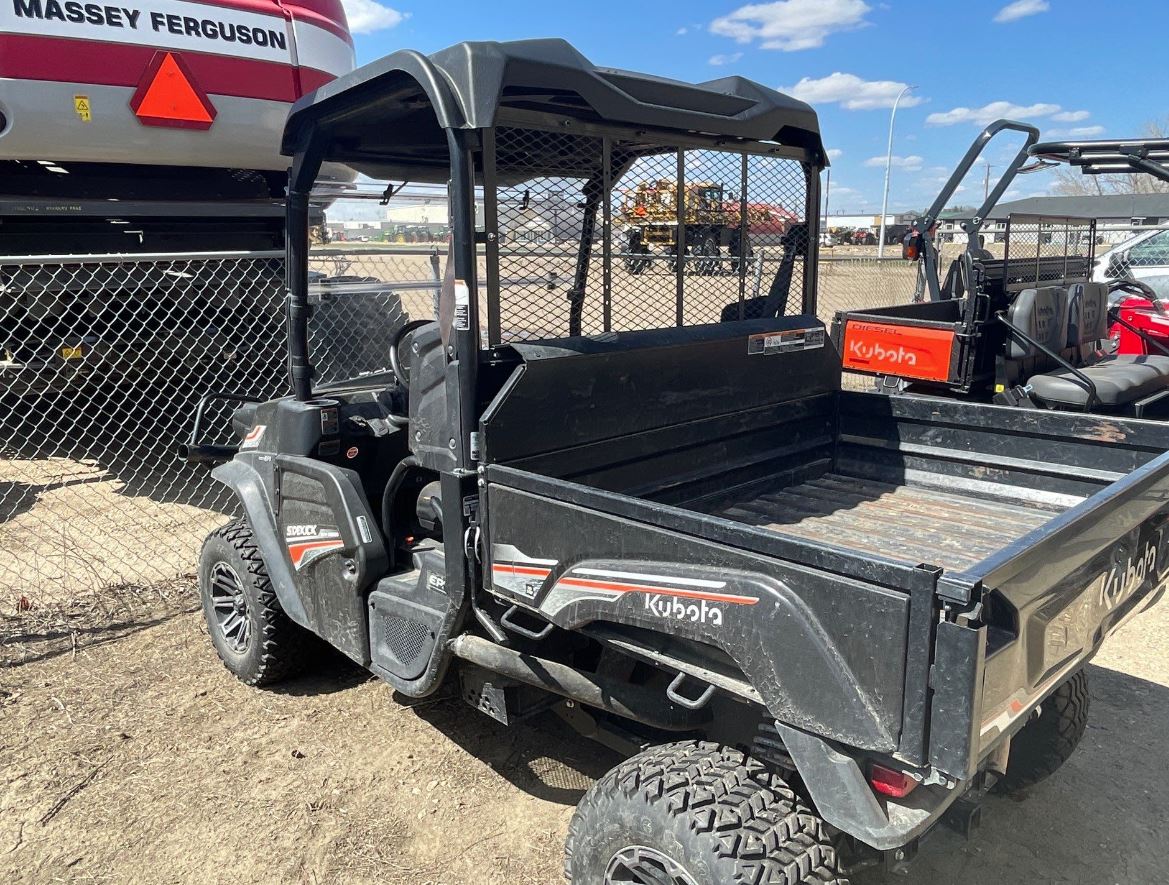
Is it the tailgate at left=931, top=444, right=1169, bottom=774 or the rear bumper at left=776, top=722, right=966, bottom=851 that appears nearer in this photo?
the tailgate at left=931, top=444, right=1169, bottom=774

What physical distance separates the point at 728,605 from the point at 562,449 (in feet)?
2.98

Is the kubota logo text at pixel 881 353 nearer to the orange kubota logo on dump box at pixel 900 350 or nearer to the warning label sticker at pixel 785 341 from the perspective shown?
the orange kubota logo on dump box at pixel 900 350

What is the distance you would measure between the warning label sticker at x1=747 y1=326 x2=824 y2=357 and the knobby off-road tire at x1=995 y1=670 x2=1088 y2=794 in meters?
1.45

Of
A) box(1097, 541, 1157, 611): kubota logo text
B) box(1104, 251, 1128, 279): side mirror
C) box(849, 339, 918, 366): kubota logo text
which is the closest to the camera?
box(1097, 541, 1157, 611): kubota logo text

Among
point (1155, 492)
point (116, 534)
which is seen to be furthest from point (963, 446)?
point (116, 534)

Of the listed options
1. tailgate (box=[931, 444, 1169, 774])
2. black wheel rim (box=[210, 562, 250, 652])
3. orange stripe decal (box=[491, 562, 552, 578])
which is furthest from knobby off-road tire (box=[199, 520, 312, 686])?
tailgate (box=[931, 444, 1169, 774])

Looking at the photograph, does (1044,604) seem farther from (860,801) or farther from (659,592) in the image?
(659,592)

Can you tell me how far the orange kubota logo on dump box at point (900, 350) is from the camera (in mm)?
6043

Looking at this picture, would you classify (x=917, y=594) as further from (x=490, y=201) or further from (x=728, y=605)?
(x=490, y=201)

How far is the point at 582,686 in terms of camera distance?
2449 mm

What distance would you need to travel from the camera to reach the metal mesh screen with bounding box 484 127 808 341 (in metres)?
2.64

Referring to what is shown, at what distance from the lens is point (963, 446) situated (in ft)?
10.8

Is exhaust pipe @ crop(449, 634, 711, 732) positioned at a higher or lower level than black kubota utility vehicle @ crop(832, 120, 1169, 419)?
lower

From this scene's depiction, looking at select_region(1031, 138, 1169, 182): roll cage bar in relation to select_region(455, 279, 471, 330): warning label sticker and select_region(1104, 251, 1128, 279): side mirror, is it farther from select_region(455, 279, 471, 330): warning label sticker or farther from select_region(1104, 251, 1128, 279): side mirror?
select_region(455, 279, 471, 330): warning label sticker
